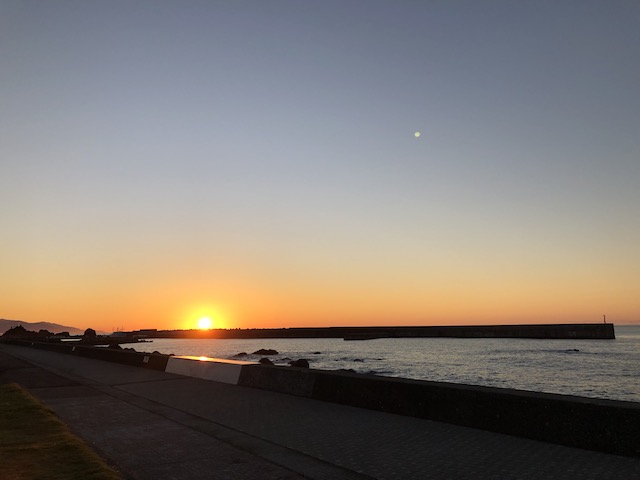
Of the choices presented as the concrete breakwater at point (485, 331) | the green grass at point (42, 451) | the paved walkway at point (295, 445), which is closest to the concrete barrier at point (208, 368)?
the paved walkway at point (295, 445)

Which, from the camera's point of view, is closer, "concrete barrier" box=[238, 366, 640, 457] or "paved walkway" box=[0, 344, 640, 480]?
"paved walkway" box=[0, 344, 640, 480]

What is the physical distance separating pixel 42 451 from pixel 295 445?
330cm

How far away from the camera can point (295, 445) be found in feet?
22.0

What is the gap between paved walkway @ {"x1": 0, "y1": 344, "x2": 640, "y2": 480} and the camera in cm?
541

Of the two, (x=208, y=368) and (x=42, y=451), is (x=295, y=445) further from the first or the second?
(x=208, y=368)

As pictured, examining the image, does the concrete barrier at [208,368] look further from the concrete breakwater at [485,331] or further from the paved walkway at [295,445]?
the concrete breakwater at [485,331]

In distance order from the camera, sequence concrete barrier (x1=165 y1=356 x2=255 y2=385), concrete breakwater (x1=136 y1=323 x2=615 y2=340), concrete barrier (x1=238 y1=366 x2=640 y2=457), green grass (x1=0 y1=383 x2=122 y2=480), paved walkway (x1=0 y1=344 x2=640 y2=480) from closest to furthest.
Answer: green grass (x1=0 y1=383 x2=122 y2=480), paved walkway (x1=0 y1=344 x2=640 y2=480), concrete barrier (x1=238 y1=366 x2=640 y2=457), concrete barrier (x1=165 y1=356 x2=255 y2=385), concrete breakwater (x1=136 y1=323 x2=615 y2=340)

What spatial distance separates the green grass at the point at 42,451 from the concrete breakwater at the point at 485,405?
5.06m

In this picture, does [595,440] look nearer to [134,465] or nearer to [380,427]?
[380,427]

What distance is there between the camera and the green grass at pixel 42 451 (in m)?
5.31

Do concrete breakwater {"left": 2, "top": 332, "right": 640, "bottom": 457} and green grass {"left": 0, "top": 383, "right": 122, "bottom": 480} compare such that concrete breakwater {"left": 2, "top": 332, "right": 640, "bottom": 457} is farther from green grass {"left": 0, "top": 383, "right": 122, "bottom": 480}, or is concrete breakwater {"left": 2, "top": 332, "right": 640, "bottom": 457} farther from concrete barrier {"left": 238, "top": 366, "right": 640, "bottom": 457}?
green grass {"left": 0, "top": 383, "right": 122, "bottom": 480}

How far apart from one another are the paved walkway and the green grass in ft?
0.93

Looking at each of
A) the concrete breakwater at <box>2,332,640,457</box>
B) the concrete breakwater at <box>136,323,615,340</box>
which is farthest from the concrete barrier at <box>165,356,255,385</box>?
the concrete breakwater at <box>136,323,615,340</box>

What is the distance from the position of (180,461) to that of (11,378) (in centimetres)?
1359
